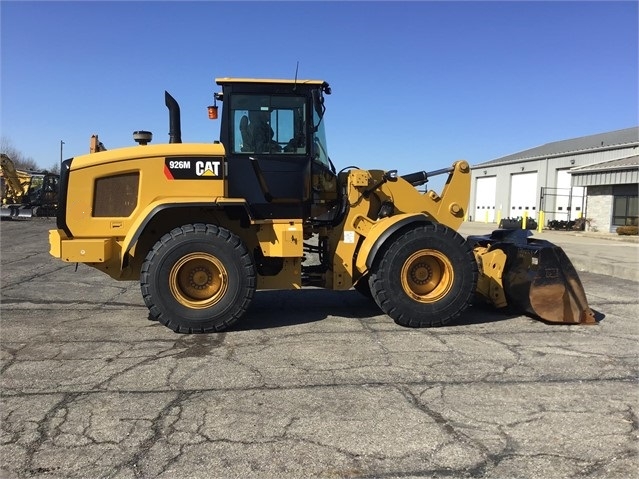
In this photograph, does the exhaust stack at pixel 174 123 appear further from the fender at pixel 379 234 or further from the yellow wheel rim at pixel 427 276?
the yellow wheel rim at pixel 427 276

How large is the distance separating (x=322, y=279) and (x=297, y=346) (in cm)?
136

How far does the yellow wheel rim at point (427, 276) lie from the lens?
5.99 m

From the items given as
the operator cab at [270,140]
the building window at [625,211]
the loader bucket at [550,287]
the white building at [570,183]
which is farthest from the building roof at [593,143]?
the operator cab at [270,140]

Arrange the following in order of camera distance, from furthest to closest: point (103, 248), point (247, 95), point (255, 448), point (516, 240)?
1. point (516, 240)
2. point (247, 95)
3. point (103, 248)
4. point (255, 448)

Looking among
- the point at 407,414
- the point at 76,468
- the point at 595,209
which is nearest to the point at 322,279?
the point at 407,414

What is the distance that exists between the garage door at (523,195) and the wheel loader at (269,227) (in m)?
32.1

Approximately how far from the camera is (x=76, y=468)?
287 centimetres

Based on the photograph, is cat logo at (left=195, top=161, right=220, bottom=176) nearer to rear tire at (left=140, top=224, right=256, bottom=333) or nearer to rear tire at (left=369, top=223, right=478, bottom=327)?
rear tire at (left=140, top=224, right=256, bottom=333)

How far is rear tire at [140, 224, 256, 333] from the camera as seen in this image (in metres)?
5.56

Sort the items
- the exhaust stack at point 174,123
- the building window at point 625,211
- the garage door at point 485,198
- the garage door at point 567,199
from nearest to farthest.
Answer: the exhaust stack at point 174,123
the building window at point 625,211
the garage door at point 567,199
the garage door at point 485,198

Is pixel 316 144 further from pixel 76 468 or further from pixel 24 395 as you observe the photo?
pixel 76 468

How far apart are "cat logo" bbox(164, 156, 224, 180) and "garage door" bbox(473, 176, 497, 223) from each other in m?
Answer: 38.7

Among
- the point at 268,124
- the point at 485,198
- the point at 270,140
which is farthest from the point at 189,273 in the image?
the point at 485,198

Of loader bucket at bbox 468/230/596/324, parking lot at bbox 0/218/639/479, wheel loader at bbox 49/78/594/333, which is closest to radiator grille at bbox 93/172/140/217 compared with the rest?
wheel loader at bbox 49/78/594/333
